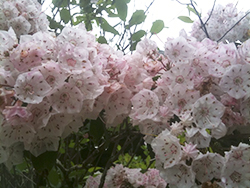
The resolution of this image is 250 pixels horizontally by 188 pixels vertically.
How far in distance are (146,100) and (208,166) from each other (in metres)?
0.26

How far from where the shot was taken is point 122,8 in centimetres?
135

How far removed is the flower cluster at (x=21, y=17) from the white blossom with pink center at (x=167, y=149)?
2.98 ft

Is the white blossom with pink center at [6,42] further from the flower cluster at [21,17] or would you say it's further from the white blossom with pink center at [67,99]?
the flower cluster at [21,17]

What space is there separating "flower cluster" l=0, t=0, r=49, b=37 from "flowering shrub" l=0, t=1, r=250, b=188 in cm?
54

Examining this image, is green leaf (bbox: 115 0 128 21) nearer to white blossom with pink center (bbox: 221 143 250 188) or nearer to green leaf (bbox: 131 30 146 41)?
green leaf (bbox: 131 30 146 41)

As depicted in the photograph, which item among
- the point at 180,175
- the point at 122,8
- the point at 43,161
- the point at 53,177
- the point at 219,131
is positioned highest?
the point at 122,8

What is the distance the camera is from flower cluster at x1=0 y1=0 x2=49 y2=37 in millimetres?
1391

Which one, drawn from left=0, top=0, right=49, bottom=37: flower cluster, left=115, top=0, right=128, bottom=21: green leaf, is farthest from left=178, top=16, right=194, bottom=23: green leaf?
left=0, top=0, right=49, bottom=37: flower cluster

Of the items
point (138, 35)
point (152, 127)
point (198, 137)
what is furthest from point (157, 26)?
point (198, 137)

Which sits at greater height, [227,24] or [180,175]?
[227,24]

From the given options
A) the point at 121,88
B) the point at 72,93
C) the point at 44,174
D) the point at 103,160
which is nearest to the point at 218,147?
the point at 121,88

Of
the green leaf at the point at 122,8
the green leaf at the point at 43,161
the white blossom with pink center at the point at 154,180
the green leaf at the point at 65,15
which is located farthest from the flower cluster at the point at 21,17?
the white blossom with pink center at the point at 154,180

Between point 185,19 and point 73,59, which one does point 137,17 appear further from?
point 73,59

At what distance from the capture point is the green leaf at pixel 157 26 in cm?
138
